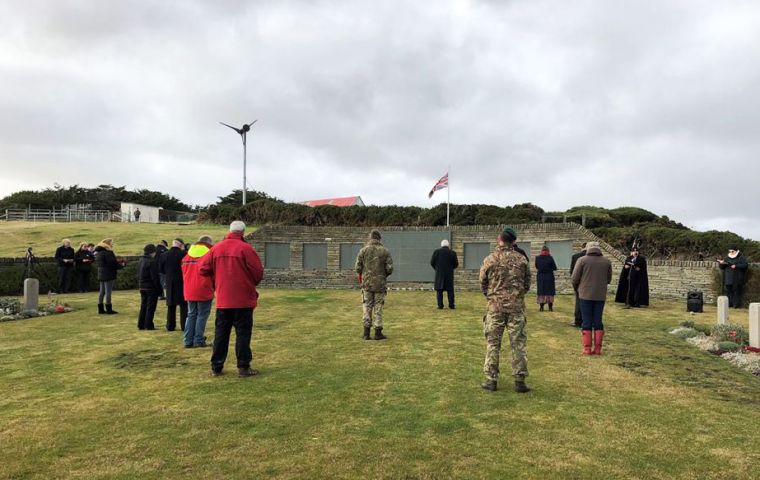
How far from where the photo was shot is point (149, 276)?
9648 millimetres

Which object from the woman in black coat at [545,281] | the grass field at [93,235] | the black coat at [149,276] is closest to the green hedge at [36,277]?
the grass field at [93,235]

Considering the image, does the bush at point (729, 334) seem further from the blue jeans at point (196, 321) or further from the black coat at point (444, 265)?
the blue jeans at point (196, 321)

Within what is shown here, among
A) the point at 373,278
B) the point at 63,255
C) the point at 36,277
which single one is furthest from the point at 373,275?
the point at 36,277

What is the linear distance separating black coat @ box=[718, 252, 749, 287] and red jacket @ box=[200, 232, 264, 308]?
1409cm

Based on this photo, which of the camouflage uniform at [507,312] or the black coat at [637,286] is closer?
the camouflage uniform at [507,312]

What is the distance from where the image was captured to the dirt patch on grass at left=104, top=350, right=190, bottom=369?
23.2 ft

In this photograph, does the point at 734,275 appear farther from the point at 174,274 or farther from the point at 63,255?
the point at 63,255

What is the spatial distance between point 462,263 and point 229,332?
1405cm

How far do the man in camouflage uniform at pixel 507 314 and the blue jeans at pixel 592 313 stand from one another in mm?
2371

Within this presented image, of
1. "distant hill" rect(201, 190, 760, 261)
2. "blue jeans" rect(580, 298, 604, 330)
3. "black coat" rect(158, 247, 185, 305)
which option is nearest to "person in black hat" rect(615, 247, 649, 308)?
"distant hill" rect(201, 190, 760, 261)

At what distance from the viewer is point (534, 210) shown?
25172 mm

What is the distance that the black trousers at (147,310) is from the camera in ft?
32.2

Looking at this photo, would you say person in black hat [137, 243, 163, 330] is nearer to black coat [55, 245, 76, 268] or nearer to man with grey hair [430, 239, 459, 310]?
man with grey hair [430, 239, 459, 310]

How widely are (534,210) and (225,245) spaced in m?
21.2
